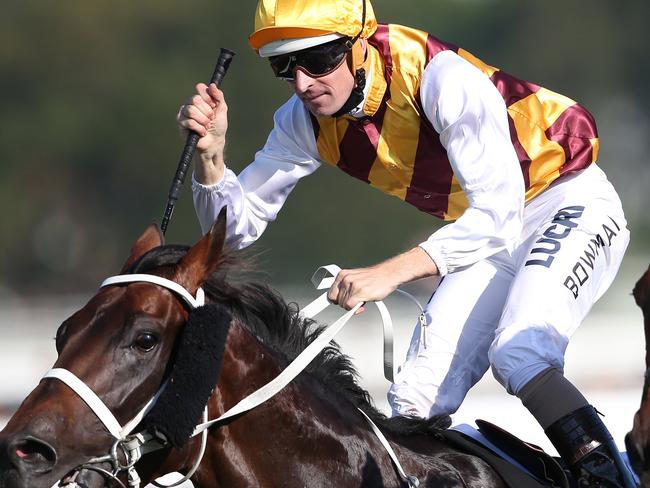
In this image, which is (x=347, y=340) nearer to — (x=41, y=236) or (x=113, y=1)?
(x=41, y=236)

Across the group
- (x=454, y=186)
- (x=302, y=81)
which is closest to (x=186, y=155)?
(x=302, y=81)

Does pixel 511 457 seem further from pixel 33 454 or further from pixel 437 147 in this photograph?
pixel 33 454

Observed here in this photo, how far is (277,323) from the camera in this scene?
3.03 meters

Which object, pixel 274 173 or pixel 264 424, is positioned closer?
pixel 264 424

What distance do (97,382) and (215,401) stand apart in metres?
0.30

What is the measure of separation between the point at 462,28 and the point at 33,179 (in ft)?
23.2

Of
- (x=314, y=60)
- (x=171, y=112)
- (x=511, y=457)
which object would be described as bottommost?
(x=171, y=112)

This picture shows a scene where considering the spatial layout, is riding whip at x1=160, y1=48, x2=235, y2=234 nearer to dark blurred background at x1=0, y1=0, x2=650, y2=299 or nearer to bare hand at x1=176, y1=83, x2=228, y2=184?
bare hand at x1=176, y1=83, x2=228, y2=184

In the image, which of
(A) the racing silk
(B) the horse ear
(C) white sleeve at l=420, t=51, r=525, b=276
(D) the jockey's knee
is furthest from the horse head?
(D) the jockey's knee

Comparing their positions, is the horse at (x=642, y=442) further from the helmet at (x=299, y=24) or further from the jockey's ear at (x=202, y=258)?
the helmet at (x=299, y=24)

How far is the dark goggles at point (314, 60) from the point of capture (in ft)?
10.5

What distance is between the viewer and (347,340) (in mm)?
8383

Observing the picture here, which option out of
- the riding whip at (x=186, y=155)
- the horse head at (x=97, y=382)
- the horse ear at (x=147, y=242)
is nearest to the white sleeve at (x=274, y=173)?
the riding whip at (x=186, y=155)

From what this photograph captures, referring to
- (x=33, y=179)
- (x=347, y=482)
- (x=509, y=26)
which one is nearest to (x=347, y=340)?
(x=347, y=482)
